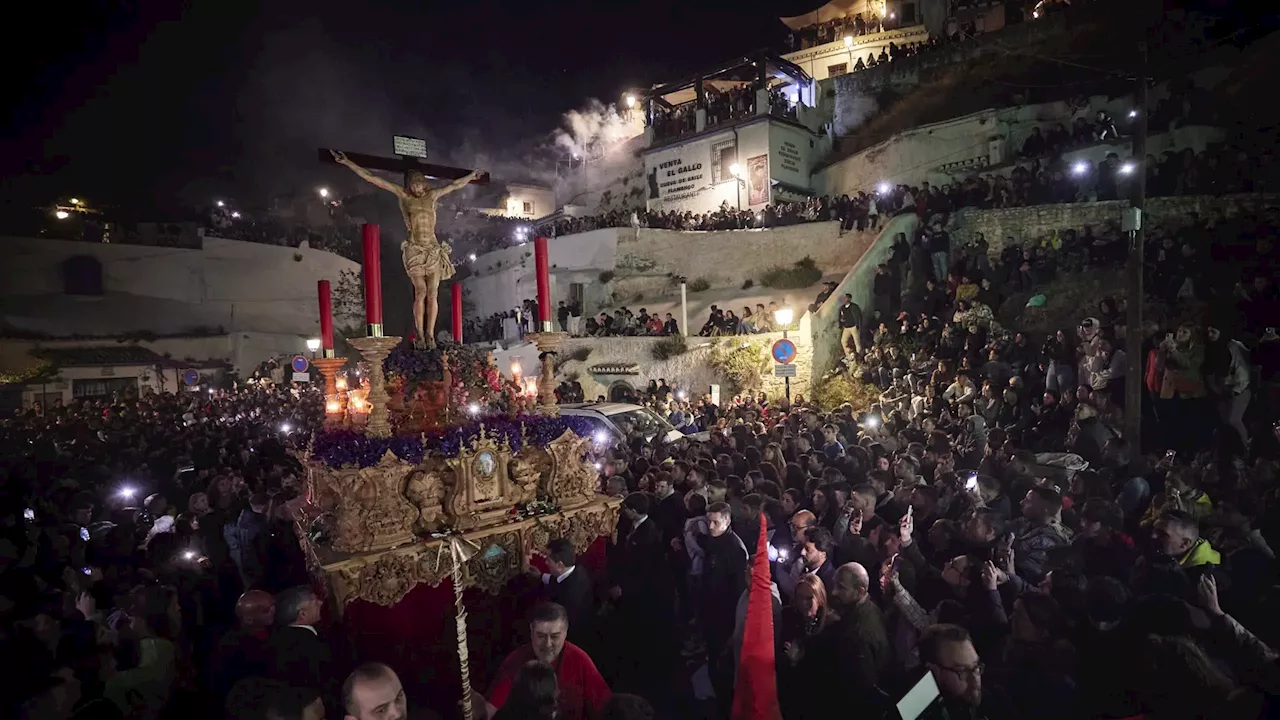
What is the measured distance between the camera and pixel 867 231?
23.8 metres

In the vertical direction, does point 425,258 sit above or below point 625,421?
above

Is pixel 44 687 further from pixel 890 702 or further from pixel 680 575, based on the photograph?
pixel 890 702

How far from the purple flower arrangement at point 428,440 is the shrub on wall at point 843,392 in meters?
11.6

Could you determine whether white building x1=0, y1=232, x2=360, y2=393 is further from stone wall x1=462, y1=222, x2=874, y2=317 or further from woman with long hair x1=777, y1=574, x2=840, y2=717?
woman with long hair x1=777, y1=574, x2=840, y2=717

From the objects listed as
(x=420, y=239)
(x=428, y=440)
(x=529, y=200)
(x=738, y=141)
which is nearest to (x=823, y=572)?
(x=428, y=440)

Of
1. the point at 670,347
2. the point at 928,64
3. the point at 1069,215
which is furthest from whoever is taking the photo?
the point at 928,64

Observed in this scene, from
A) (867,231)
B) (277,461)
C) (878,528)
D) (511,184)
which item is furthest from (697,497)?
(511,184)

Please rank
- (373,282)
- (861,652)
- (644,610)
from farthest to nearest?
(644,610) → (373,282) → (861,652)

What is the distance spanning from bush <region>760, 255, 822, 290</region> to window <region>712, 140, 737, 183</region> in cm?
816

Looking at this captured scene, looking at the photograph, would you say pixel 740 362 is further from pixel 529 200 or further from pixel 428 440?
pixel 529 200

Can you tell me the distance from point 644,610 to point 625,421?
288 inches

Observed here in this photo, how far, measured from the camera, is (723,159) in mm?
31203

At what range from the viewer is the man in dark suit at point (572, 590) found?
4801 mm

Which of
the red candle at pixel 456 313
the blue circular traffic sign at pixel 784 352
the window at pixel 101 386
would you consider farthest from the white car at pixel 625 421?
the window at pixel 101 386
